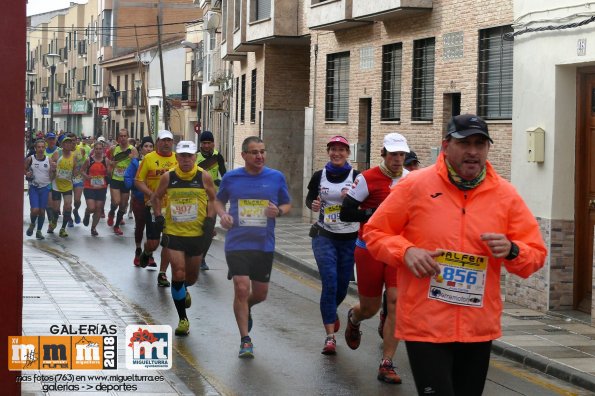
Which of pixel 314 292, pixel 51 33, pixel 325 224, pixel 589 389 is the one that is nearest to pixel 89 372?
pixel 325 224

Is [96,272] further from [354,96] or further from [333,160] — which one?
[354,96]

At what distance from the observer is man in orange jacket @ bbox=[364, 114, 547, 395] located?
585 centimetres

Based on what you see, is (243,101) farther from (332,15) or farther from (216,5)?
(332,15)

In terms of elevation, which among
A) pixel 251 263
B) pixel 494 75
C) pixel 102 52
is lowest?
pixel 251 263

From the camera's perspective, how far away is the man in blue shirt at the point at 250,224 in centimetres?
1064

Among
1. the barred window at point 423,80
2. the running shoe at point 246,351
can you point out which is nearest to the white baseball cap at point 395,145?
the running shoe at point 246,351

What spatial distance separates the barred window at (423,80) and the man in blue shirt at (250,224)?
35.6 ft

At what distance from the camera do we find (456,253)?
5.89 meters

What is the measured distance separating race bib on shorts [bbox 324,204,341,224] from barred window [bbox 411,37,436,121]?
35.0ft

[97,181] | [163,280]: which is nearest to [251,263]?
[163,280]

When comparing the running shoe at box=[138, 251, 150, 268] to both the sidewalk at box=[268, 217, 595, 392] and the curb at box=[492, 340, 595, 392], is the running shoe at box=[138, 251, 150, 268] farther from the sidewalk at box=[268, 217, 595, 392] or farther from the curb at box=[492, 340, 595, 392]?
the curb at box=[492, 340, 595, 392]

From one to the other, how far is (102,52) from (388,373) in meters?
76.3

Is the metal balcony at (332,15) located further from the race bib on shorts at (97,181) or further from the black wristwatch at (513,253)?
the black wristwatch at (513,253)

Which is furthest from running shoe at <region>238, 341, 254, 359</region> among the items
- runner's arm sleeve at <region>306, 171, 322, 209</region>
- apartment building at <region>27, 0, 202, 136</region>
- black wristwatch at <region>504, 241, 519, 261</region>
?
apartment building at <region>27, 0, 202, 136</region>
